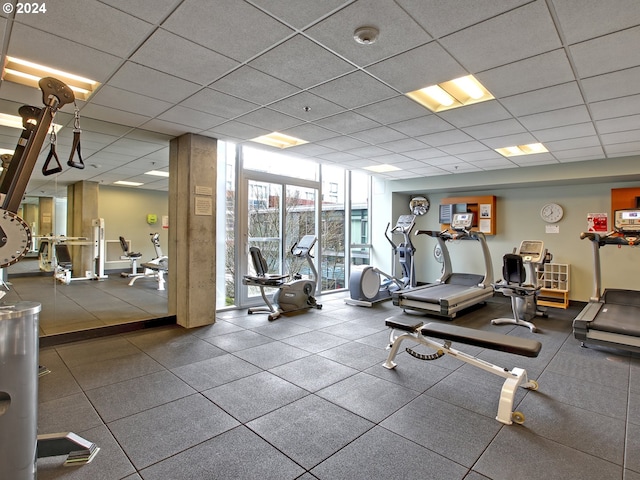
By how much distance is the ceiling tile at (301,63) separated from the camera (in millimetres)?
2516

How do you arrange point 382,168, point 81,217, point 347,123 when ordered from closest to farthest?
point 347,123 → point 81,217 → point 382,168

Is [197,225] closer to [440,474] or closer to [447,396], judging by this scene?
[447,396]

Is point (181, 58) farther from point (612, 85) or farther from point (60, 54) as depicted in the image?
point (612, 85)

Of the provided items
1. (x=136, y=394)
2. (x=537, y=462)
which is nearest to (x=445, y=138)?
(x=537, y=462)

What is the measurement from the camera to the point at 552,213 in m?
6.86

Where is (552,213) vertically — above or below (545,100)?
below

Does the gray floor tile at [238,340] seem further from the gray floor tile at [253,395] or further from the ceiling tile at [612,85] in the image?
the ceiling tile at [612,85]

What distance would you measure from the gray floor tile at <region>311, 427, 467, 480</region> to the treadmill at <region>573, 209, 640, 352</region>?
307cm

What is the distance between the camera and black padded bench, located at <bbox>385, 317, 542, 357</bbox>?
8.50 feet

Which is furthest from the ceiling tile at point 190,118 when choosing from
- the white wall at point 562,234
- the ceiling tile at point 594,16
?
the white wall at point 562,234

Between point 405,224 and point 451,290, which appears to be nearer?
point 451,290

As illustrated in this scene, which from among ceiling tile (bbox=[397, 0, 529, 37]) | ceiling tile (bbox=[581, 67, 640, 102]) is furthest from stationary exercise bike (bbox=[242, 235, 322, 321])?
ceiling tile (bbox=[581, 67, 640, 102])

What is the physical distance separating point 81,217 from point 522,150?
679 cm

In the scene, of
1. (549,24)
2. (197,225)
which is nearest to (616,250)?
(549,24)
